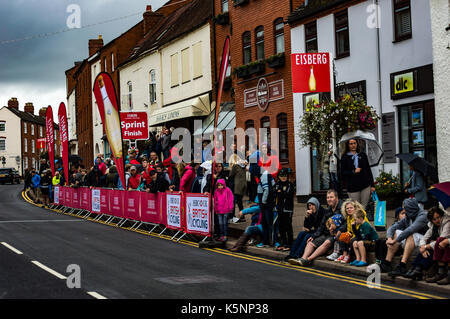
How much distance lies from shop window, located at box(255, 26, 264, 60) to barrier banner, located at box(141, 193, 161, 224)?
10.4 m

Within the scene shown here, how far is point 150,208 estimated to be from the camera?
Answer: 1806 centimetres

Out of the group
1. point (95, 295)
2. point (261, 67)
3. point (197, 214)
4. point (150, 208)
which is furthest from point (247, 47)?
point (95, 295)

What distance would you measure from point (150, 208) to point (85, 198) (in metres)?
6.53

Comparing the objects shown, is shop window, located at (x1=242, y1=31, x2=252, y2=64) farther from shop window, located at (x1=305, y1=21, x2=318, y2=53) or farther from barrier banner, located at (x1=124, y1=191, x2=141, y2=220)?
barrier banner, located at (x1=124, y1=191, x2=141, y2=220)

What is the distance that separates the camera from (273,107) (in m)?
25.6

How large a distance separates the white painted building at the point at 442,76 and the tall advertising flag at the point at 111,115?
9.11 meters

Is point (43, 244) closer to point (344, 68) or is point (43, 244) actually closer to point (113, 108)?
point (113, 108)

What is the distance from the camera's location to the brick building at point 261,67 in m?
24.7

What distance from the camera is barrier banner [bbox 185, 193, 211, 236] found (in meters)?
15.3

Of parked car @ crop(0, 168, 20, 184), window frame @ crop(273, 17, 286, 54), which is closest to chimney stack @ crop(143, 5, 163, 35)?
window frame @ crop(273, 17, 286, 54)

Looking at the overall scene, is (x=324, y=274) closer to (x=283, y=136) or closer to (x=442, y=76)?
(x=442, y=76)

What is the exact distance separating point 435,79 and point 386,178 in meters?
3.41
